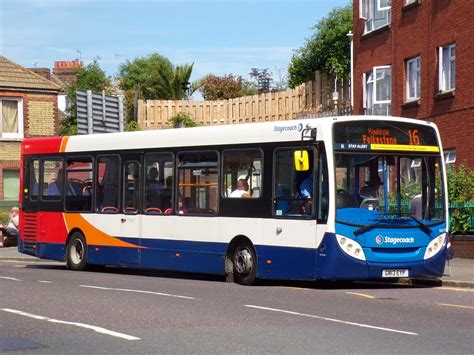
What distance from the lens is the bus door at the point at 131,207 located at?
71.8 feet

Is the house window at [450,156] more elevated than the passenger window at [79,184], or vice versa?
the house window at [450,156]

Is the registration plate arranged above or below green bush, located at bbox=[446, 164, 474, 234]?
below

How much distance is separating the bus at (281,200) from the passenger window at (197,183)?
0.02 meters

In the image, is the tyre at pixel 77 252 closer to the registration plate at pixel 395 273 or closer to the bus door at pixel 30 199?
the bus door at pixel 30 199

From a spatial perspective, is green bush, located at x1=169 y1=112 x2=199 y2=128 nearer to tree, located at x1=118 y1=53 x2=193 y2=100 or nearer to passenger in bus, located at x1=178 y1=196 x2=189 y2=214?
tree, located at x1=118 y1=53 x2=193 y2=100

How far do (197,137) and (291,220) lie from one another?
3.01 meters

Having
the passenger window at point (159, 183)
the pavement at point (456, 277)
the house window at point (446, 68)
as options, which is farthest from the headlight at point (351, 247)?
the house window at point (446, 68)

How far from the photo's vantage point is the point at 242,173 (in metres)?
19.5

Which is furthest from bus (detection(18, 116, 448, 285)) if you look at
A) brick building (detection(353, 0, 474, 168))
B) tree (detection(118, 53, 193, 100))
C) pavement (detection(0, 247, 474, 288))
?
tree (detection(118, 53, 193, 100))

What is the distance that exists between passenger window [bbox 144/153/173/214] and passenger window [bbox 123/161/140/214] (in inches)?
12.0

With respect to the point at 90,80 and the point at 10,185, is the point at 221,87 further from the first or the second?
the point at 10,185

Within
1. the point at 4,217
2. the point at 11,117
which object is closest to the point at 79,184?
the point at 4,217

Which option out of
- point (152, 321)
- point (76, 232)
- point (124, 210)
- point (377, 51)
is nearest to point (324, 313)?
point (152, 321)

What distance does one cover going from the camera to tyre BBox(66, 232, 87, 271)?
23.7 meters
